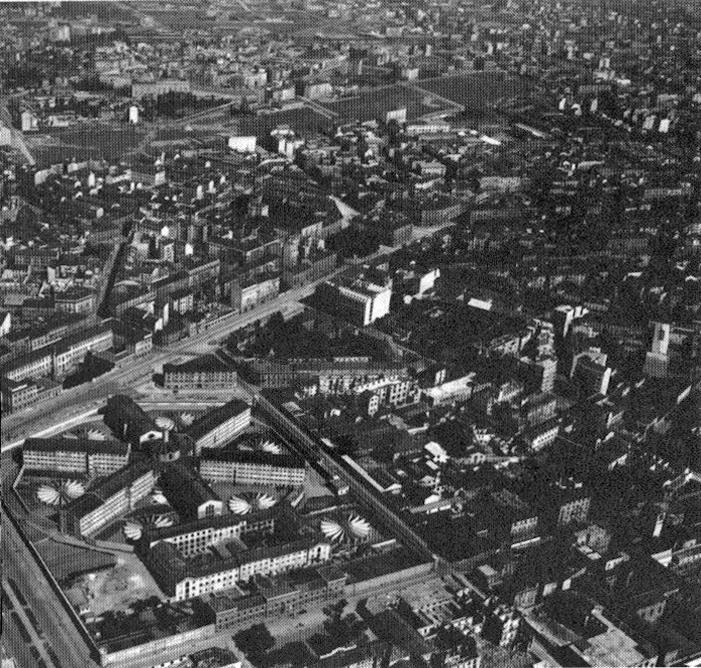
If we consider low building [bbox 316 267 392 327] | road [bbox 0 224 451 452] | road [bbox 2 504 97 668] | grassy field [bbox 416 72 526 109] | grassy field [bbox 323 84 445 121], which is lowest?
road [bbox 2 504 97 668]

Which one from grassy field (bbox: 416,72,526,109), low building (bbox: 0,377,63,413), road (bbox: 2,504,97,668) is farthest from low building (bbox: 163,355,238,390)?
grassy field (bbox: 416,72,526,109)

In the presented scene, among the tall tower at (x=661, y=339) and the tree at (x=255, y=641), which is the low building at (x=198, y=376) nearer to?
the tree at (x=255, y=641)

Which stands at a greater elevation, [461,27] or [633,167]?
[461,27]

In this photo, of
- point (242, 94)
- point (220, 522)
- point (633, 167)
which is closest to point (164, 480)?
point (220, 522)

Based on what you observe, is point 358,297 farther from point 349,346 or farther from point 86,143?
point 86,143

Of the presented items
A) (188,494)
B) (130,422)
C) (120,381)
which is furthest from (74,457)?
→ (120,381)

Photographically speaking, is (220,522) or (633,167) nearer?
(220,522)

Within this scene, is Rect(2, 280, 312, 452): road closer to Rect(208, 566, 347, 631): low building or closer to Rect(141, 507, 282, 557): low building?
Rect(141, 507, 282, 557): low building

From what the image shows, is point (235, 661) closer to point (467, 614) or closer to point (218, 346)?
point (467, 614)

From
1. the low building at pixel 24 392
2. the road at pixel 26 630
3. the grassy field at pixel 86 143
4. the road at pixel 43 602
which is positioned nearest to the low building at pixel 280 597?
the road at pixel 43 602
